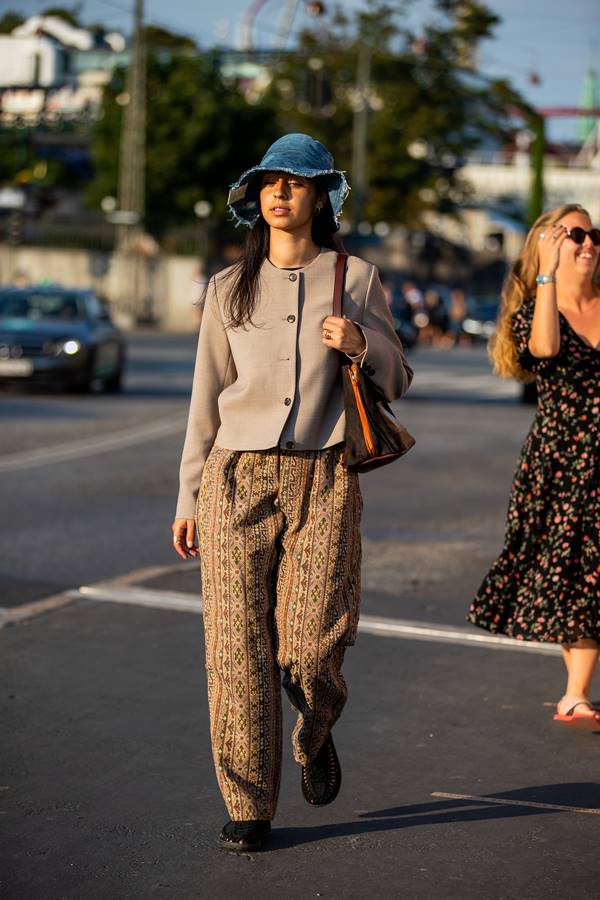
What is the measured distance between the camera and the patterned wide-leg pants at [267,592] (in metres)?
4.25

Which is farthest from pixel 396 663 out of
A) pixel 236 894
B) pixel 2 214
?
pixel 2 214

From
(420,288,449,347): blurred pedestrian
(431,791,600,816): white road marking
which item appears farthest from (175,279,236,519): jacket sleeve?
(420,288,449,347): blurred pedestrian

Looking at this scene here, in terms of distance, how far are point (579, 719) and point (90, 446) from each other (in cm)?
1047

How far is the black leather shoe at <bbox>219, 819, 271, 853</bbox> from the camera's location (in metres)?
4.31

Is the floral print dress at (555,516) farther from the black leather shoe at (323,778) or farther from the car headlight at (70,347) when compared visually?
the car headlight at (70,347)

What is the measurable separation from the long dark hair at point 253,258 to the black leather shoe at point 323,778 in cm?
117

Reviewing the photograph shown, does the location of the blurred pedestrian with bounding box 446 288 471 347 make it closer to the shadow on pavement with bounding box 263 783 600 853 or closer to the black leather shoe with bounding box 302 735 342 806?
the shadow on pavement with bounding box 263 783 600 853

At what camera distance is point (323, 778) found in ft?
14.6

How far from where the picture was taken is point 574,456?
5750mm

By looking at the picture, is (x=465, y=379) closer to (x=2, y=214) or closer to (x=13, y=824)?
(x=13, y=824)

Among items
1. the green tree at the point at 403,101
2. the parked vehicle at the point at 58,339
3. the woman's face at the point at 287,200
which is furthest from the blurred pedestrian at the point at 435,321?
the woman's face at the point at 287,200

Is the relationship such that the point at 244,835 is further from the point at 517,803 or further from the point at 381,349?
the point at 381,349

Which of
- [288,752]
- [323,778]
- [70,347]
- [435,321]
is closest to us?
[323,778]

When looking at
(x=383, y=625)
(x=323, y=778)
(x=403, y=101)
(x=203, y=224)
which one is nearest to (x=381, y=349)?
(x=323, y=778)
